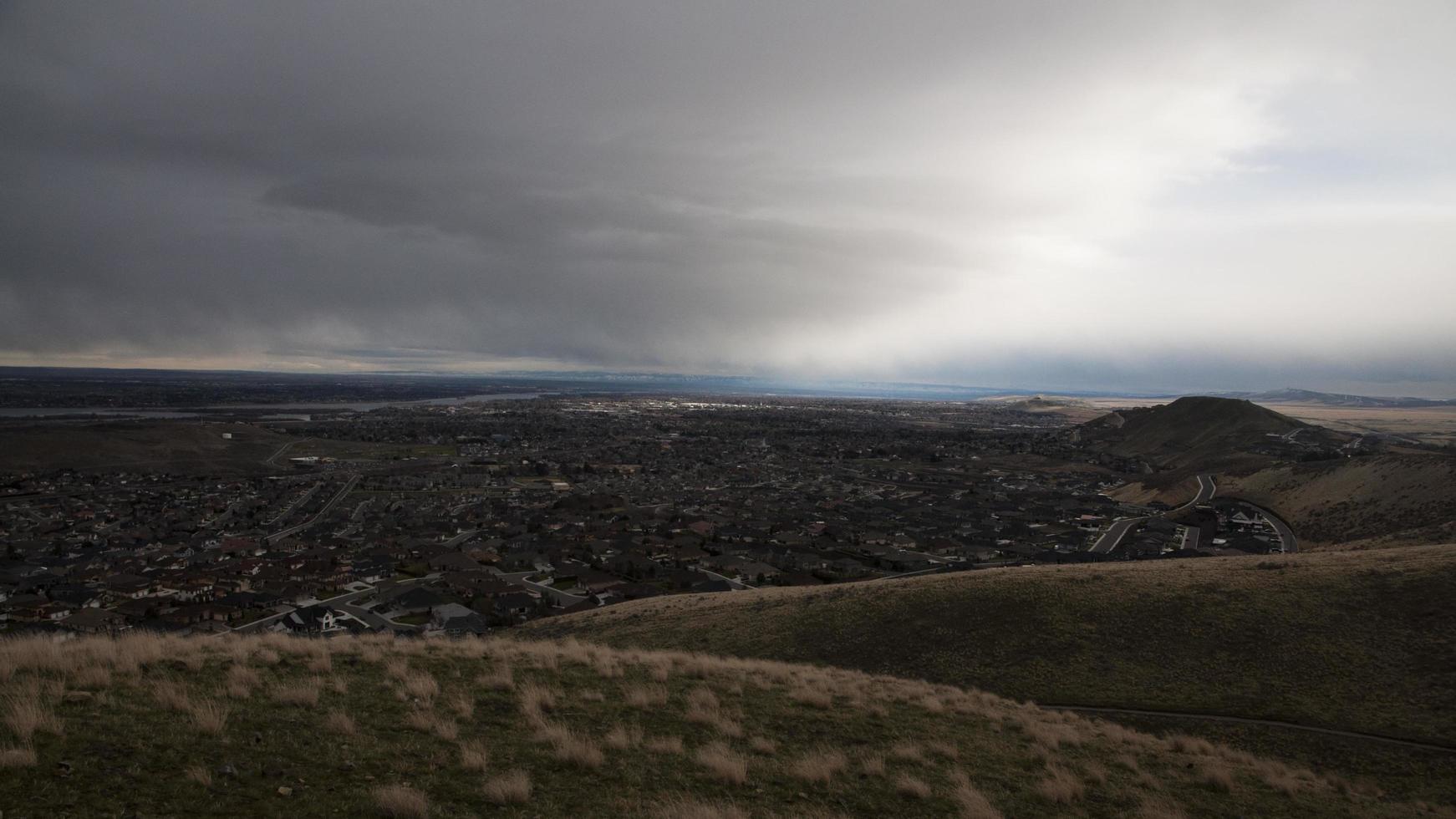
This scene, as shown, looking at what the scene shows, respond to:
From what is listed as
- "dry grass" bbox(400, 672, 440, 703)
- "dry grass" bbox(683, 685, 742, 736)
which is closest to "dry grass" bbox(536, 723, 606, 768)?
"dry grass" bbox(400, 672, 440, 703)

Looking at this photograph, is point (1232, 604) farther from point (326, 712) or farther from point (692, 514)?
point (692, 514)

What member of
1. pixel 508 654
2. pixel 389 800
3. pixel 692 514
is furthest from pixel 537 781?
pixel 692 514

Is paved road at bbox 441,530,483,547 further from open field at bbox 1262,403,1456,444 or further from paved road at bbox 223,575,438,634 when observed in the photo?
open field at bbox 1262,403,1456,444

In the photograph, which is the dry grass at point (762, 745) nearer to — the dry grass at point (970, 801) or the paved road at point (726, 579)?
the dry grass at point (970, 801)

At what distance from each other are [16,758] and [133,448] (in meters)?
129

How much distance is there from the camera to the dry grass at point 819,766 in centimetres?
896

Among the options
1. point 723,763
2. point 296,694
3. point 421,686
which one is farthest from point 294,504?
point 723,763

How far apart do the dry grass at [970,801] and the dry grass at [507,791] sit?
5338mm

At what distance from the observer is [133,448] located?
103688 millimetres

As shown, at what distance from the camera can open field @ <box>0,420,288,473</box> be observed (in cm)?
9469

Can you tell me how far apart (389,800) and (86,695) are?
4.68 metres

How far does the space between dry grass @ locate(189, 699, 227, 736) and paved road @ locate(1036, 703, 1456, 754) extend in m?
17.5

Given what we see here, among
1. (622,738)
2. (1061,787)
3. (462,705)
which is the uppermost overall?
(462,705)

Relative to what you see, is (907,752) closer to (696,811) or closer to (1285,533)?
(696,811)
